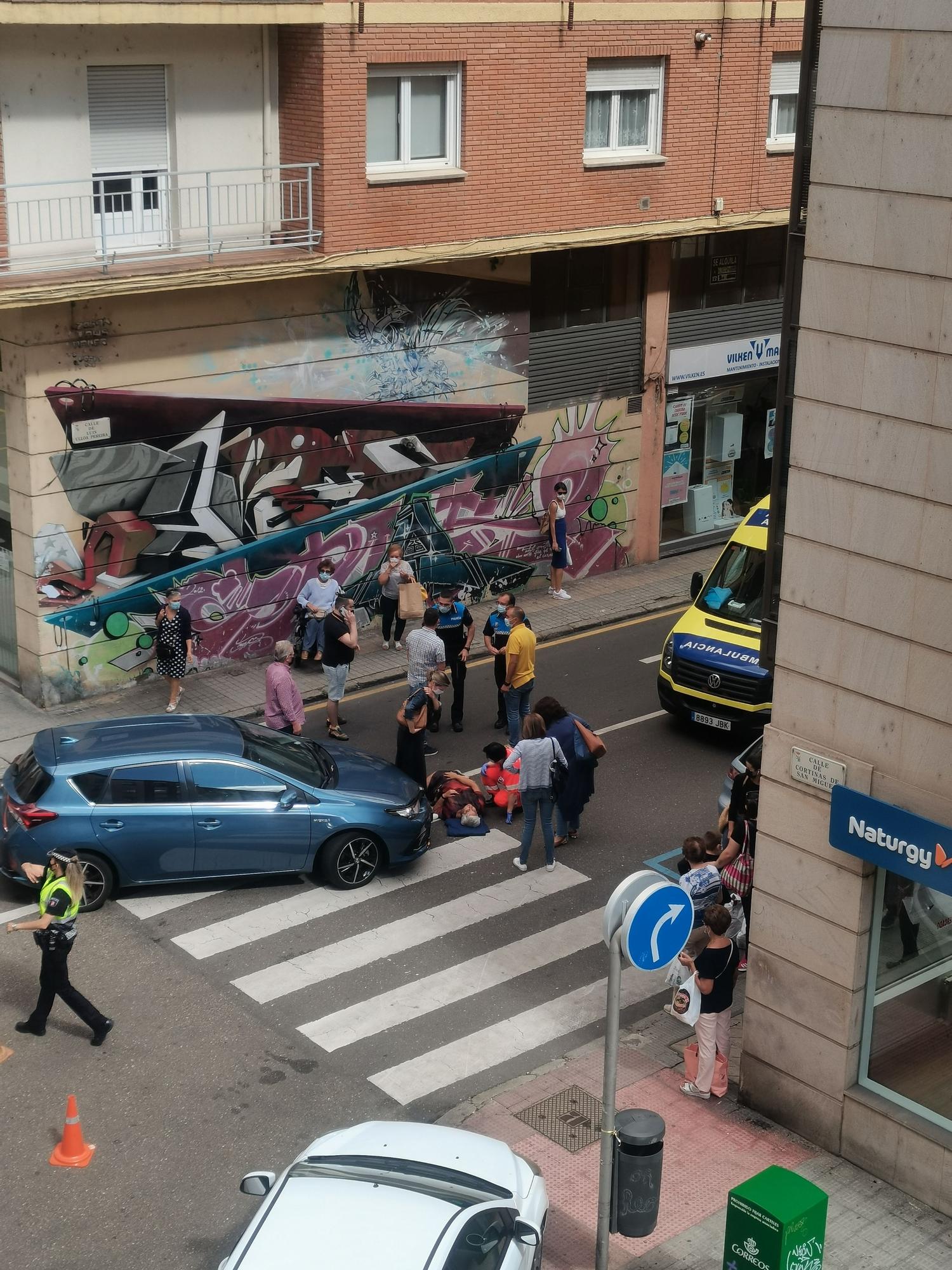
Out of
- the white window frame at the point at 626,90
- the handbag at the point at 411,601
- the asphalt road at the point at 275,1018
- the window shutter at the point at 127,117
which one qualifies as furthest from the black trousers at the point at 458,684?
the white window frame at the point at 626,90

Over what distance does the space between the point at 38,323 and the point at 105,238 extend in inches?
47.8

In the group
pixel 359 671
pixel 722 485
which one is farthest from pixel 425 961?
pixel 722 485

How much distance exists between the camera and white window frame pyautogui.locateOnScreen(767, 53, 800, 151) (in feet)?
76.3

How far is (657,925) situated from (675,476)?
683 inches

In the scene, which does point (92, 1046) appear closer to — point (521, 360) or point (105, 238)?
point (105, 238)

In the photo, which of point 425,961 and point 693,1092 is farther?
point 425,961

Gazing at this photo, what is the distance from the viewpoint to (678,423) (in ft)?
81.6

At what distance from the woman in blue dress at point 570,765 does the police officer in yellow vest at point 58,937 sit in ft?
15.5

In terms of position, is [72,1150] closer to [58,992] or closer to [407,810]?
[58,992]

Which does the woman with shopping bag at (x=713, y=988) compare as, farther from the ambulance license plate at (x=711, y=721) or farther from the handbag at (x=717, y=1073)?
the ambulance license plate at (x=711, y=721)

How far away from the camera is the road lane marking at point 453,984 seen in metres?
12.5

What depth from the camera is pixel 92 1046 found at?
12203mm

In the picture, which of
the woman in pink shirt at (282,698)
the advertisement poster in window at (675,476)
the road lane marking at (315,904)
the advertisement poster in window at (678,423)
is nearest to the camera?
the road lane marking at (315,904)

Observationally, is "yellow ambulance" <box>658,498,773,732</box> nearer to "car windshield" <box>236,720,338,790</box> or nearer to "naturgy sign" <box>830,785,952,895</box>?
"car windshield" <box>236,720,338,790</box>
